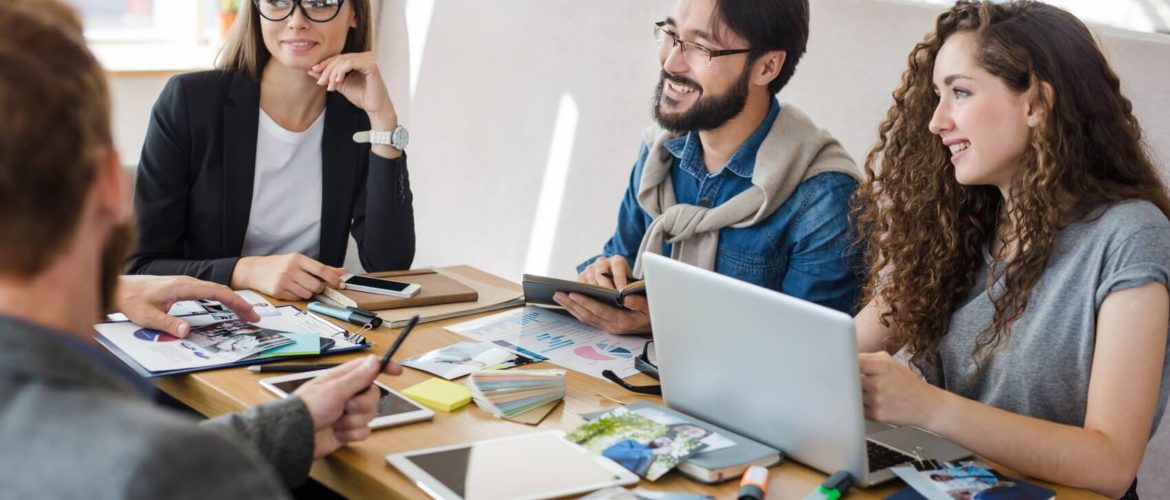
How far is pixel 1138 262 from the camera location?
65.9 inches

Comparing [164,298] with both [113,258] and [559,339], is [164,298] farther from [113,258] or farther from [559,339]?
[113,258]

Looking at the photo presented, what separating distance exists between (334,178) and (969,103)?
1438 mm

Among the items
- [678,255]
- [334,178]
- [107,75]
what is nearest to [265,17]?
[334,178]

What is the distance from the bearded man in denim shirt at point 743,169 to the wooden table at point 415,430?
0.53 metres

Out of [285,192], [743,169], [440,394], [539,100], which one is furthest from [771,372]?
[539,100]

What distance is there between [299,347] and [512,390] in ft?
1.27

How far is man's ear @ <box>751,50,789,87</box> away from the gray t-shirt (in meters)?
0.79

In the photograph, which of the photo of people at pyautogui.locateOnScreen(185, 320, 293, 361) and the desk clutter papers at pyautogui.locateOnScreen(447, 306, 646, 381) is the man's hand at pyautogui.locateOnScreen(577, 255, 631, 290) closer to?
the desk clutter papers at pyautogui.locateOnScreen(447, 306, 646, 381)

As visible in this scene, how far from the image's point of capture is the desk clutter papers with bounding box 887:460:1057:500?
1.49 metres

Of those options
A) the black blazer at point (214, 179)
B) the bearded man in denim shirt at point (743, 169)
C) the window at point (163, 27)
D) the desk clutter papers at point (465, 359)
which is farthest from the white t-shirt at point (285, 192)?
the window at point (163, 27)

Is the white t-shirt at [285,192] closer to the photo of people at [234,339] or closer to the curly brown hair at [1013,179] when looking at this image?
the photo of people at [234,339]

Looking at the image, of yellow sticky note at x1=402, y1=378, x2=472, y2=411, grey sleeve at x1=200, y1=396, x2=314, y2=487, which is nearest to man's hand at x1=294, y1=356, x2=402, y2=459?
grey sleeve at x1=200, y1=396, x2=314, y2=487

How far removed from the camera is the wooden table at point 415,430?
146 cm

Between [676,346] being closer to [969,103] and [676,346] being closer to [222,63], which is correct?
[969,103]
